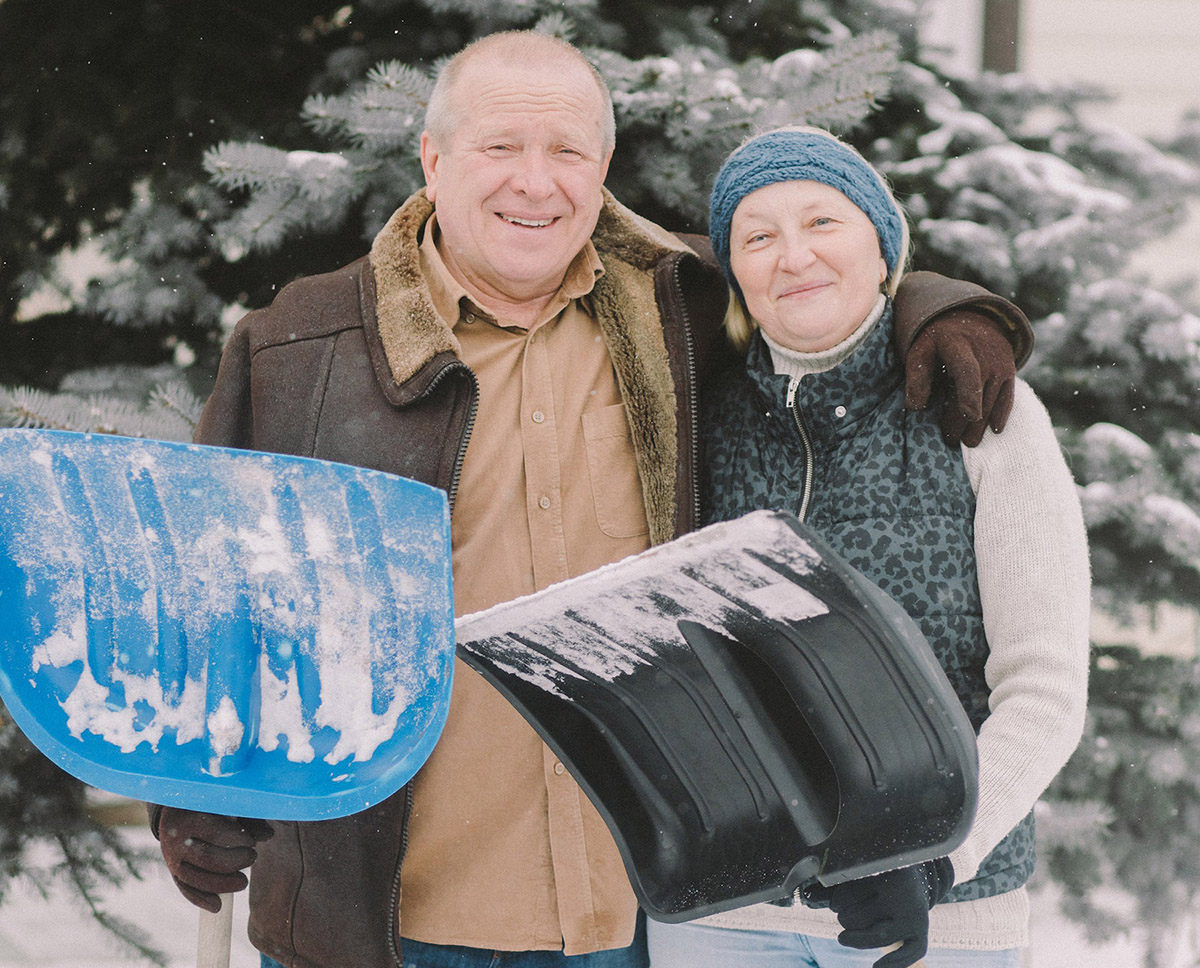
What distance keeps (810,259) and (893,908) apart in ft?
3.03

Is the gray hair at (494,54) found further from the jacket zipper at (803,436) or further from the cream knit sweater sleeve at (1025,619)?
the cream knit sweater sleeve at (1025,619)

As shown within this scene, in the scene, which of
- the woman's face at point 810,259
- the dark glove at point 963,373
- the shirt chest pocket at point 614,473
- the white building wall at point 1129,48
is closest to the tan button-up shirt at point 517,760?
the shirt chest pocket at point 614,473

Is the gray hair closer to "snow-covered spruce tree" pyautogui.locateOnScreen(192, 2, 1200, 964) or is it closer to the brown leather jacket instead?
the brown leather jacket

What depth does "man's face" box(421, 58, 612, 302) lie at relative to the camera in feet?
6.33

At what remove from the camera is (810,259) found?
5.65ft

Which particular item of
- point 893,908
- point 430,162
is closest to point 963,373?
point 893,908

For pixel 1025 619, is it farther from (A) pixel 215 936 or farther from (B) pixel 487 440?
(A) pixel 215 936

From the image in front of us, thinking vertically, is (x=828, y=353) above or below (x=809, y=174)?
below

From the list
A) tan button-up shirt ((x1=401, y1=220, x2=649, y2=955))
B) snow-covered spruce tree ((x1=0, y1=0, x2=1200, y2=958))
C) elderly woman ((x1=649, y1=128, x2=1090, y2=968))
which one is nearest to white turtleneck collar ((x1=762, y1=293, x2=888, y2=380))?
elderly woman ((x1=649, y1=128, x2=1090, y2=968))

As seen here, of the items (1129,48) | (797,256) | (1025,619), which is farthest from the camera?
(1129,48)

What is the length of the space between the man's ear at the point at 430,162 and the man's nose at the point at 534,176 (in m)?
0.19

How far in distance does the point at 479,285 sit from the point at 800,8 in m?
1.58

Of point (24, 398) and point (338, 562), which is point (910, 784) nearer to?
point (338, 562)

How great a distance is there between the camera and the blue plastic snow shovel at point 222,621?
1.41 metres
